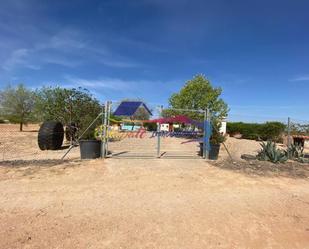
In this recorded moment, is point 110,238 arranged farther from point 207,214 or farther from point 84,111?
point 84,111

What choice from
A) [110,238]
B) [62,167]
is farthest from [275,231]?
[62,167]

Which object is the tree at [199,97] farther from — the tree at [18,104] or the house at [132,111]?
the tree at [18,104]

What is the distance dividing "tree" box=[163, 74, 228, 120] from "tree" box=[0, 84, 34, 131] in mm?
16825

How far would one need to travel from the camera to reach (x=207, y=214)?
15.2 feet

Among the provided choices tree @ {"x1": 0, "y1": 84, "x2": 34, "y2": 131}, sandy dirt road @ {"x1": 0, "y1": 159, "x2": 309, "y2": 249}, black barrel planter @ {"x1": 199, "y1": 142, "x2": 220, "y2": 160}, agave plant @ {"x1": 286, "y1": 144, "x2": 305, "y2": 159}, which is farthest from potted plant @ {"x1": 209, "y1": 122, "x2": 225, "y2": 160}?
tree @ {"x1": 0, "y1": 84, "x2": 34, "y2": 131}

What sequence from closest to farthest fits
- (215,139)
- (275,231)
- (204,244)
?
(204,244) < (275,231) < (215,139)

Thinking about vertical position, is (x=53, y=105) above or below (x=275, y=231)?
above

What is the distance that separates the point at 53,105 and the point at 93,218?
13499 millimetres

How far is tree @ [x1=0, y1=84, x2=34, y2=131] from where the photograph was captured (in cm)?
3097

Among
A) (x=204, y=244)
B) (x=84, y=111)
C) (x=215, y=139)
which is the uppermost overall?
(x=84, y=111)

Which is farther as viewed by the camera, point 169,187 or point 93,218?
point 169,187

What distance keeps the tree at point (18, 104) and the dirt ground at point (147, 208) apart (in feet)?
84.4

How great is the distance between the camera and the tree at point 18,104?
31.0 metres

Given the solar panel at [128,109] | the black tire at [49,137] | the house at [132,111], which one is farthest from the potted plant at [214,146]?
the solar panel at [128,109]
